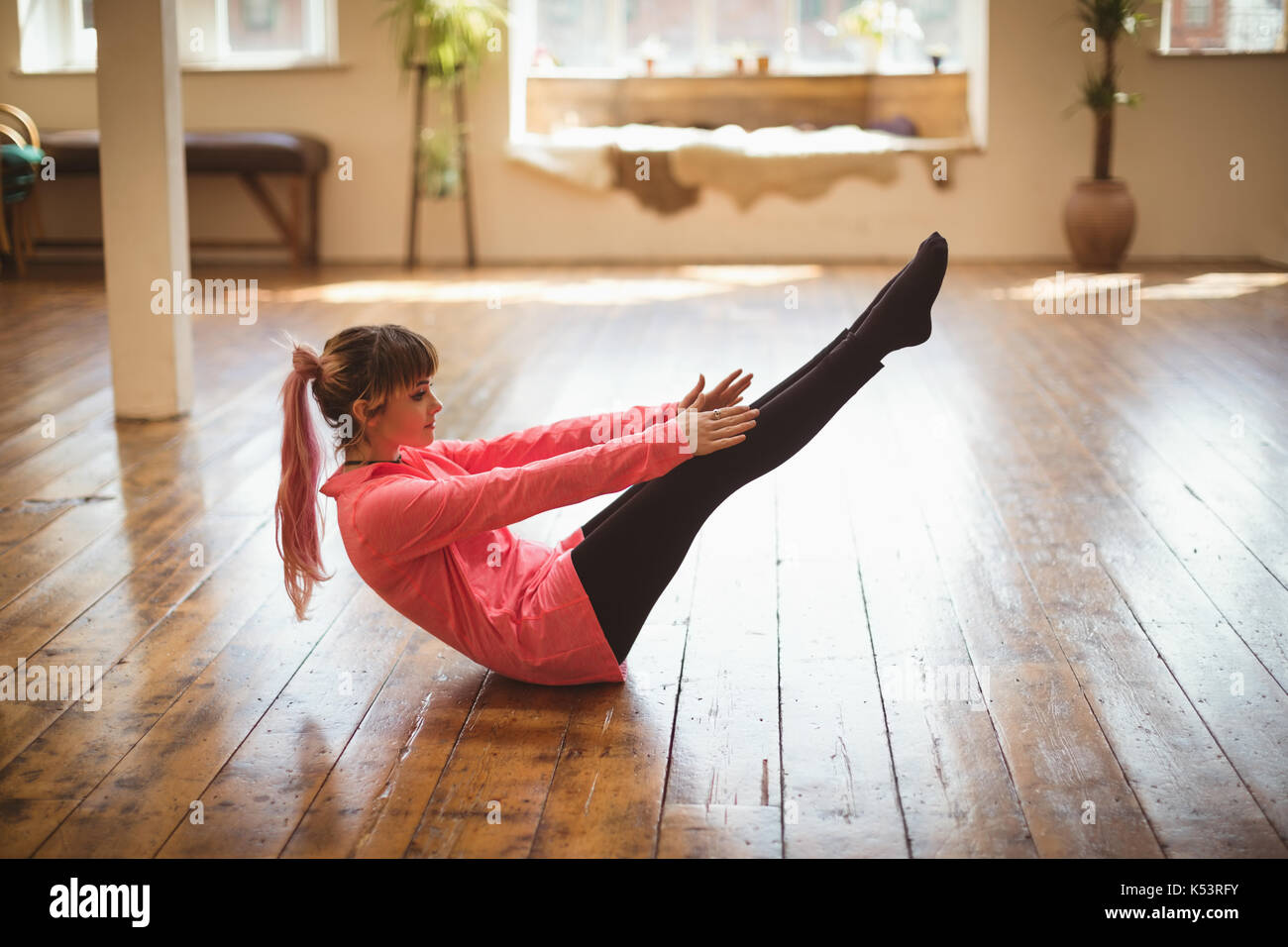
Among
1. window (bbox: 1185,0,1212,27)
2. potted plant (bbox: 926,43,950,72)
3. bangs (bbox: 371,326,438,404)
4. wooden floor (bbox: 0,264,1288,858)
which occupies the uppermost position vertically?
window (bbox: 1185,0,1212,27)

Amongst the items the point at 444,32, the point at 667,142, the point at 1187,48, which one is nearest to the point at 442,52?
the point at 444,32

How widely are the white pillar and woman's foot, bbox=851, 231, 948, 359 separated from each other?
Answer: 8.57 feet

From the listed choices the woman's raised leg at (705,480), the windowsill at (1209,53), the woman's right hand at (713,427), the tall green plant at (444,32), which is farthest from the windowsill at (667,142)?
the woman's right hand at (713,427)

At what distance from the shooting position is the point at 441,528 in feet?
6.36

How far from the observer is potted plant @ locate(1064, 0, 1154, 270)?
7.37 m

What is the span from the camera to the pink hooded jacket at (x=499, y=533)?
73.8 inches

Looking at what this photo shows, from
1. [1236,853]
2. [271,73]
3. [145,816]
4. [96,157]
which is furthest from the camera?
[271,73]

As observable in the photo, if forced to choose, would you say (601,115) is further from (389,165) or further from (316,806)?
(316,806)

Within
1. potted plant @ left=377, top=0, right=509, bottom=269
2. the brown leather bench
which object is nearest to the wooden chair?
the brown leather bench

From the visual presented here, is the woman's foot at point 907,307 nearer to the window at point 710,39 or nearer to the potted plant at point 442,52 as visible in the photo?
the potted plant at point 442,52

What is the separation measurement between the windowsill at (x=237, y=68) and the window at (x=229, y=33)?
0.08ft

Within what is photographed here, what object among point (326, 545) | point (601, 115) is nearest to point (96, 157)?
point (601, 115)

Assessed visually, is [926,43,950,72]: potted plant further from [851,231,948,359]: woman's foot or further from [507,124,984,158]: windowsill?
[851,231,948,359]: woman's foot

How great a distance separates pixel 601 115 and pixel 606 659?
7074 mm
